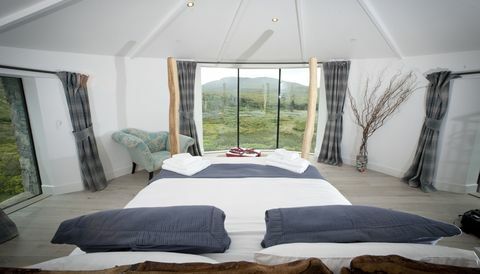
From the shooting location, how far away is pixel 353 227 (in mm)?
996

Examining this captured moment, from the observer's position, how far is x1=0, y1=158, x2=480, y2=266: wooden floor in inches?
70.6

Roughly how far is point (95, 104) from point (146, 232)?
2970 mm

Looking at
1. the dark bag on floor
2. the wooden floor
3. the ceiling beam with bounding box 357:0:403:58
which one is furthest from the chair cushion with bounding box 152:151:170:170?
the dark bag on floor

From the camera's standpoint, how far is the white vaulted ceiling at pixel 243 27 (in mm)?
2049

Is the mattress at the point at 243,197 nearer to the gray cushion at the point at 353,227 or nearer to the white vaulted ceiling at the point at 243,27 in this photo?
the gray cushion at the point at 353,227

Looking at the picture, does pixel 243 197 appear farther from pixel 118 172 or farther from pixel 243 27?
pixel 118 172

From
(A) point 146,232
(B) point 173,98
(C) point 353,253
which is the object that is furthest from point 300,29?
(A) point 146,232

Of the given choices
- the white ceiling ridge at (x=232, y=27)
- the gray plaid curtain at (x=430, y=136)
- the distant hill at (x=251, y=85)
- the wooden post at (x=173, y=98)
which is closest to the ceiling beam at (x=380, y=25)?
the gray plaid curtain at (x=430, y=136)

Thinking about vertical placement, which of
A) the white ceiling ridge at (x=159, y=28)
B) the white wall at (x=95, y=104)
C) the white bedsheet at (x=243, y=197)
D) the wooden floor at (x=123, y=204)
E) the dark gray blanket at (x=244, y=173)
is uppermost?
the white ceiling ridge at (x=159, y=28)

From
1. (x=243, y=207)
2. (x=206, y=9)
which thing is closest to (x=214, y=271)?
(x=243, y=207)

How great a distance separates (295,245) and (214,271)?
38 centimetres

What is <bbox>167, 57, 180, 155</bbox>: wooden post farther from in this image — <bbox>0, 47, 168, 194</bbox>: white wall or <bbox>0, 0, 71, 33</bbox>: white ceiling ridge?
<bbox>0, 47, 168, 194</bbox>: white wall

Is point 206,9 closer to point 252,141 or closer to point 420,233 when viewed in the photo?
point 420,233

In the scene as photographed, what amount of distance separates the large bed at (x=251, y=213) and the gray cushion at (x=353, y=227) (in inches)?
3.4
